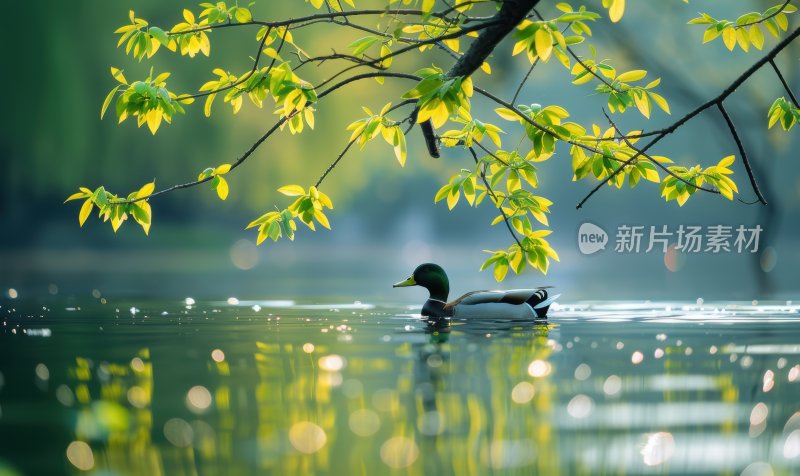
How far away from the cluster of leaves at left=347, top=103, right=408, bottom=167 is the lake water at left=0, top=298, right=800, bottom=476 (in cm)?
153

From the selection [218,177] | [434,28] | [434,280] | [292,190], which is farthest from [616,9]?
[434,280]

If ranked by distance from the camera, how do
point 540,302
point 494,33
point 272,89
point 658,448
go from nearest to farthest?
point 658,448 → point 272,89 → point 494,33 → point 540,302

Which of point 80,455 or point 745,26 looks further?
point 745,26

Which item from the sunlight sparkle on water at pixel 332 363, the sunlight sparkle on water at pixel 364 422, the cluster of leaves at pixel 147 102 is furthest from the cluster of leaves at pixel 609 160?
the cluster of leaves at pixel 147 102

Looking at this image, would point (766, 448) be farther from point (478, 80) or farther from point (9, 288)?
point (478, 80)

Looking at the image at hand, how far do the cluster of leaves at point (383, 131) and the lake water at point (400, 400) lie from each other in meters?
1.53

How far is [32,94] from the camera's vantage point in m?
28.4

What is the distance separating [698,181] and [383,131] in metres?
2.24

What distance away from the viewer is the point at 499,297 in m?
13.7

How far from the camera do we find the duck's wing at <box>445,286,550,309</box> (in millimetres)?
13398

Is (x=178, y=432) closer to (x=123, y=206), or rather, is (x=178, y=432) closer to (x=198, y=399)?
(x=198, y=399)

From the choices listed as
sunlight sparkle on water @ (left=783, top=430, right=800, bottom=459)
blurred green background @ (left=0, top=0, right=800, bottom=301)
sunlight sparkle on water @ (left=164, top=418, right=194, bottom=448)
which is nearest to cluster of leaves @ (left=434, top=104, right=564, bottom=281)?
sunlight sparkle on water @ (left=783, top=430, right=800, bottom=459)

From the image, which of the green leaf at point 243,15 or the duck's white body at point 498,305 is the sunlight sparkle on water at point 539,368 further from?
the duck's white body at point 498,305

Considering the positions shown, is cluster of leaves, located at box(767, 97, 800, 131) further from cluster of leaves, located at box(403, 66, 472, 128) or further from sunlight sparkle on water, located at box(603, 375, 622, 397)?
cluster of leaves, located at box(403, 66, 472, 128)
